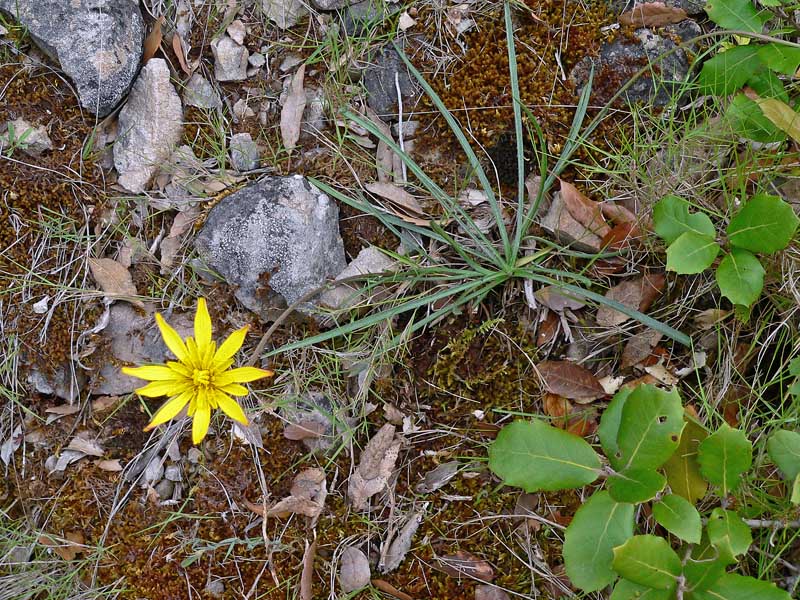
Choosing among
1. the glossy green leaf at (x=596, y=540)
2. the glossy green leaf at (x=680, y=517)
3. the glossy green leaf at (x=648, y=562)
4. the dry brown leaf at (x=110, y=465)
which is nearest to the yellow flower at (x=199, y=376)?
the dry brown leaf at (x=110, y=465)

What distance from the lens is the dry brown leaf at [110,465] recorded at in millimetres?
2457

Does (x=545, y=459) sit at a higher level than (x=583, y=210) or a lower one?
lower

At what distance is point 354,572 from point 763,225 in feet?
5.78

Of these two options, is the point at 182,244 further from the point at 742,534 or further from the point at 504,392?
the point at 742,534

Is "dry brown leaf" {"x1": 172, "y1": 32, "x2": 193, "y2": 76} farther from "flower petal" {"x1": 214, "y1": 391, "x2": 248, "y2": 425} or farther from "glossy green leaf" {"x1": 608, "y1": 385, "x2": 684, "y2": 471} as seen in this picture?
"glossy green leaf" {"x1": 608, "y1": 385, "x2": 684, "y2": 471}

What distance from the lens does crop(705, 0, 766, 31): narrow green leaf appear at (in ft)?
6.89

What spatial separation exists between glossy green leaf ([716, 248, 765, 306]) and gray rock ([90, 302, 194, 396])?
1884mm

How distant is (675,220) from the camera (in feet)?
6.64

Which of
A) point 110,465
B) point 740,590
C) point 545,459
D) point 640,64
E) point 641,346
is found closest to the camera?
point 740,590

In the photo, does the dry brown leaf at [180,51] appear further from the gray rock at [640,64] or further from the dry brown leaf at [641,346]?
the dry brown leaf at [641,346]

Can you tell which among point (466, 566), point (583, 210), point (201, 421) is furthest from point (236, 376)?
point (583, 210)

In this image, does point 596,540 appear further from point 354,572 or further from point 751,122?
point 751,122

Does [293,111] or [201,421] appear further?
[293,111]

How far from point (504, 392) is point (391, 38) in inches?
54.9
